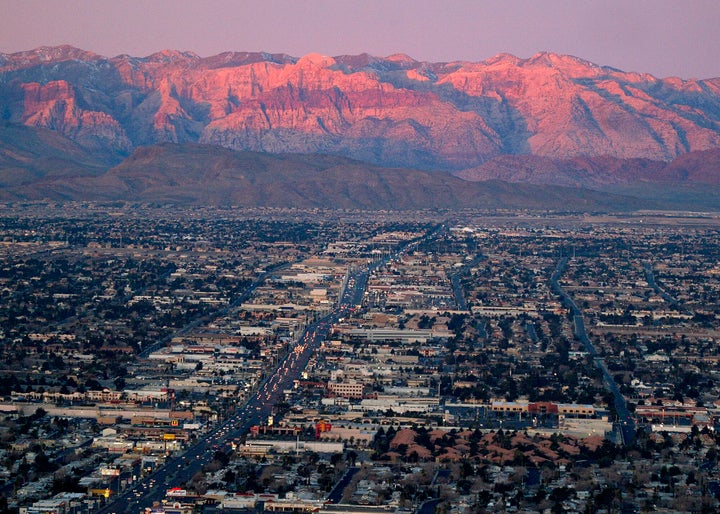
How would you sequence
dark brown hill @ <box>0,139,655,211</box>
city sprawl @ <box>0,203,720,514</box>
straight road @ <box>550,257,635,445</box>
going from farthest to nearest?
dark brown hill @ <box>0,139,655,211</box> → straight road @ <box>550,257,635,445</box> → city sprawl @ <box>0,203,720,514</box>

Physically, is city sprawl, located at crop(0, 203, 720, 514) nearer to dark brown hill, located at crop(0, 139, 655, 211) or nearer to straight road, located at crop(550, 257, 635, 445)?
straight road, located at crop(550, 257, 635, 445)

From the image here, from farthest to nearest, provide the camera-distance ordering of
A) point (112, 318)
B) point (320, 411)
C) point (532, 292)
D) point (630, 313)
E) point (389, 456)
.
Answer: point (532, 292) < point (630, 313) < point (112, 318) < point (320, 411) < point (389, 456)

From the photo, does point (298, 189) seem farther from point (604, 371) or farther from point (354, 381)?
point (354, 381)

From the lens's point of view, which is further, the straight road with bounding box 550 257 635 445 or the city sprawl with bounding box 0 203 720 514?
the straight road with bounding box 550 257 635 445

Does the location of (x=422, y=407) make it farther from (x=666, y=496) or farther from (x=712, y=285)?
(x=712, y=285)

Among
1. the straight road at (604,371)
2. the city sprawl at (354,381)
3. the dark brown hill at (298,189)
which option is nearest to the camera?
the city sprawl at (354,381)

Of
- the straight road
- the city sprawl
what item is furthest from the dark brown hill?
the straight road


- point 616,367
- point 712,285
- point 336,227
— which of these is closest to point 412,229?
point 336,227

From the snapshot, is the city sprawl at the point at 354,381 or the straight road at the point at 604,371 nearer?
the city sprawl at the point at 354,381

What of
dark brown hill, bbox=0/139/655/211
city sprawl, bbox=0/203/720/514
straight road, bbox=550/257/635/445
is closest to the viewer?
city sprawl, bbox=0/203/720/514

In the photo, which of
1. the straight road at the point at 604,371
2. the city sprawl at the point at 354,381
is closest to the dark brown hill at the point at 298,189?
the city sprawl at the point at 354,381

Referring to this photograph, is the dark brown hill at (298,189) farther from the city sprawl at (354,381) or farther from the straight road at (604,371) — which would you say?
the straight road at (604,371)
